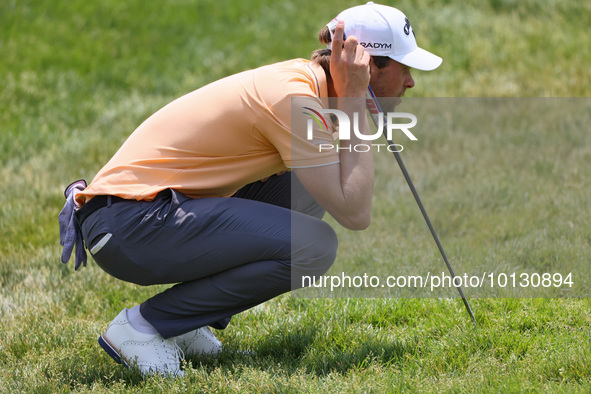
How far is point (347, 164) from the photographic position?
12.2ft

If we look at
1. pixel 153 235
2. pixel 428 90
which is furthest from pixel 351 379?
pixel 428 90

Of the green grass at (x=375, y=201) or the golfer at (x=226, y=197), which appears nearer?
the golfer at (x=226, y=197)

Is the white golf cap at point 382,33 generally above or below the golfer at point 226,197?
above

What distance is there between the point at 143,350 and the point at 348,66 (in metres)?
1.72

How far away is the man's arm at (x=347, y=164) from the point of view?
144 inches

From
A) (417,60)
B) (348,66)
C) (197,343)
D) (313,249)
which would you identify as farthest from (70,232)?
(417,60)

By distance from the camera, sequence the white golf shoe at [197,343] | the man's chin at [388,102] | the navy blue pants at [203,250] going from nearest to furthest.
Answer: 1. the navy blue pants at [203,250]
2. the man's chin at [388,102]
3. the white golf shoe at [197,343]

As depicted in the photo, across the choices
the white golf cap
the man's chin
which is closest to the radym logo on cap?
the white golf cap

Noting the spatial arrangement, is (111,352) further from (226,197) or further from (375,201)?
(375,201)

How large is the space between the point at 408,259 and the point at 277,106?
7.32 ft

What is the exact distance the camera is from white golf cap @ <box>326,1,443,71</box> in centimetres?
386

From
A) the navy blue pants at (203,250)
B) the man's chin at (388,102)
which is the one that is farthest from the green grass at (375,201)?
the man's chin at (388,102)

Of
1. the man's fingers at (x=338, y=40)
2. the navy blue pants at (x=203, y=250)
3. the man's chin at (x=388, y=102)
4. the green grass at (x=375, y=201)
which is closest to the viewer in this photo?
the man's fingers at (x=338, y=40)

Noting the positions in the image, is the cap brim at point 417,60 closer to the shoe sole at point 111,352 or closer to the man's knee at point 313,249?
the man's knee at point 313,249
